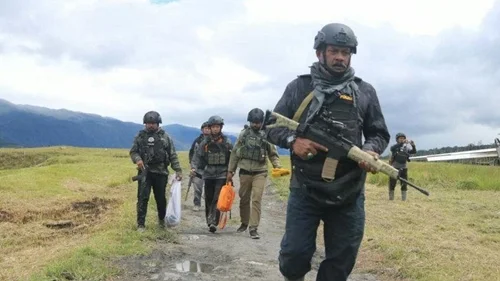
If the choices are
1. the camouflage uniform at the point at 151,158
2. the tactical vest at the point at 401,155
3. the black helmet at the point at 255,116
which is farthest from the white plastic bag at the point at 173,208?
the tactical vest at the point at 401,155

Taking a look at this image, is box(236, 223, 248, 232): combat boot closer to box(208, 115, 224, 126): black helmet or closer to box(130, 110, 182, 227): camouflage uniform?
box(130, 110, 182, 227): camouflage uniform

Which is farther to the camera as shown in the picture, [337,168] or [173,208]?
[173,208]

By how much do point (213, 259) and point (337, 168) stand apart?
15.7 ft

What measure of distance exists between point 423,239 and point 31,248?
7486 millimetres

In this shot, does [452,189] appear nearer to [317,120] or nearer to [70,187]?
[70,187]

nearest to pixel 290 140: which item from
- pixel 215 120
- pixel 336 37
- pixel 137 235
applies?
pixel 336 37

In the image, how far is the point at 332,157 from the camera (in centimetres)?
477

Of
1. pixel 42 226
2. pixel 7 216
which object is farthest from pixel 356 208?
pixel 7 216

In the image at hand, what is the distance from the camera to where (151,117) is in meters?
11.1

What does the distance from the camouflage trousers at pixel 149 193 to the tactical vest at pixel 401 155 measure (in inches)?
408

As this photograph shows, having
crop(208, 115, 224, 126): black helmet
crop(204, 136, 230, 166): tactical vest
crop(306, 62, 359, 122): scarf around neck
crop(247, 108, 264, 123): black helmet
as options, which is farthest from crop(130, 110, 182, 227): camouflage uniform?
crop(306, 62, 359, 122): scarf around neck

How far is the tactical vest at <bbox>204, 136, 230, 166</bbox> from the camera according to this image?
→ 12227mm

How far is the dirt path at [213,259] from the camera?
7.85 m

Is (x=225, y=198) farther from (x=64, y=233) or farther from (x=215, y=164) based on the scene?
(x=64, y=233)
